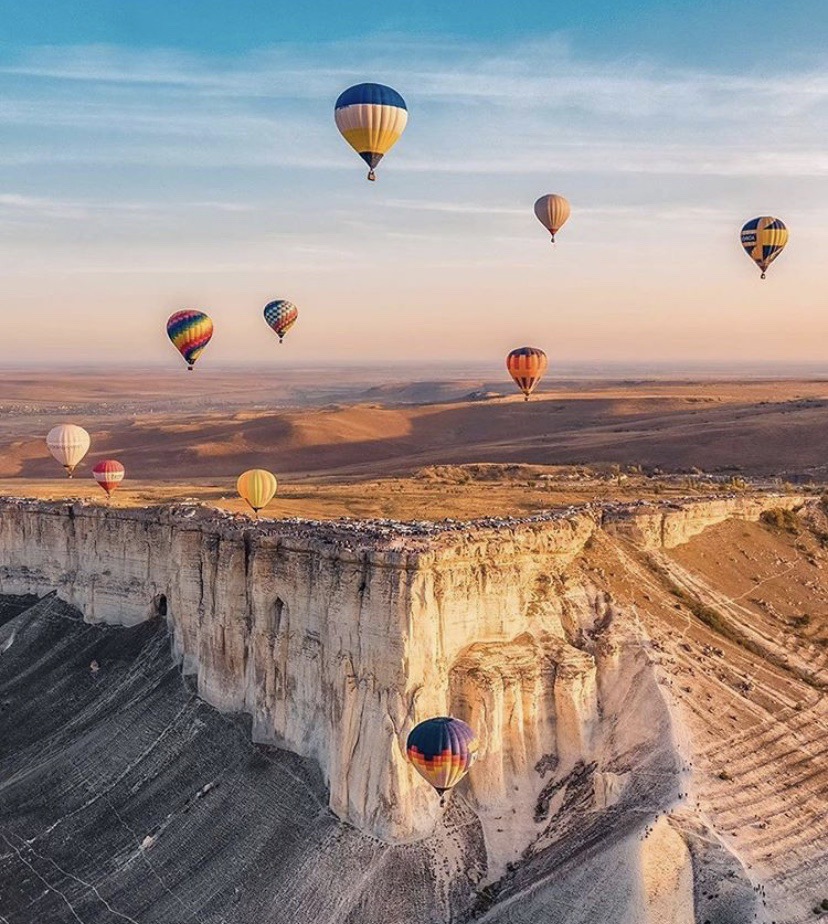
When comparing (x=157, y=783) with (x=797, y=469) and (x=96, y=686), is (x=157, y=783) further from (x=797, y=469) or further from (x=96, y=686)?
(x=797, y=469)

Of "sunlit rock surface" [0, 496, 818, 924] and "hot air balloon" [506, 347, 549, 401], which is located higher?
"hot air balloon" [506, 347, 549, 401]

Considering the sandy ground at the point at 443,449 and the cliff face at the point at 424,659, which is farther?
the sandy ground at the point at 443,449

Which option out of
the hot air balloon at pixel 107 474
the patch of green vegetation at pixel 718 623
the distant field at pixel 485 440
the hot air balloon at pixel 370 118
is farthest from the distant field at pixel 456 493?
the hot air balloon at pixel 370 118

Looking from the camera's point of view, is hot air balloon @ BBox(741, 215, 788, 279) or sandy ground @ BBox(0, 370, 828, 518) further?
sandy ground @ BBox(0, 370, 828, 518)

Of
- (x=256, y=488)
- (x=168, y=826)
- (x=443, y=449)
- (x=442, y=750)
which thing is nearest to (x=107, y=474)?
(x=256, y=488)

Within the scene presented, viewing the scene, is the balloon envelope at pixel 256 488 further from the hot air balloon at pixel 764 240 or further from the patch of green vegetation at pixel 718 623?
the hot air balloon at pixel 764 240

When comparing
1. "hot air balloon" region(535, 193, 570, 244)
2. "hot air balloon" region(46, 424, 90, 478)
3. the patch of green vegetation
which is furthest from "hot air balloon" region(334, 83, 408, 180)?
"hot air balloon" region(46, 424, 90, 478)

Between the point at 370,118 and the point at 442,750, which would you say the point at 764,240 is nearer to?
the point at 370,118

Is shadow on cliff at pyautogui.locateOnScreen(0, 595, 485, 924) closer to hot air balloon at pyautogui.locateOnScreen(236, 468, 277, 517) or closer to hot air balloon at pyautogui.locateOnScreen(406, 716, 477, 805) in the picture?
hot air balloon at pyautogui.locateOnScreen(406, 716, 477, 805)
